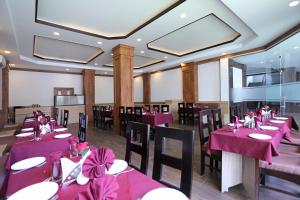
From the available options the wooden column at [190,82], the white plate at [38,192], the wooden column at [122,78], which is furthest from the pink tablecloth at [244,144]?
the wooden column at [190,82]

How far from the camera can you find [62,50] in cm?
618

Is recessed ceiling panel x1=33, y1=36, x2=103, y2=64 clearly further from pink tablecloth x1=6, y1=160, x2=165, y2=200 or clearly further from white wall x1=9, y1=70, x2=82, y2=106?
pink tablecloth x1=6, y1=160, x2=165, y2=200

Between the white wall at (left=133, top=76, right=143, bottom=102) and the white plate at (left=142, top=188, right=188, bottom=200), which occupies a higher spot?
the white wall at (left=133, top=76, right=143, bottom=102)

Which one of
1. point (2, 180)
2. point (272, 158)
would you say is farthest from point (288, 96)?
point (2, 180)

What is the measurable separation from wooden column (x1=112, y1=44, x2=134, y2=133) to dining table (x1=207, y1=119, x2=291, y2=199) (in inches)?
148

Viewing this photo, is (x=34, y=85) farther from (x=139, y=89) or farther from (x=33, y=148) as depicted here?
(x=33, y=148)

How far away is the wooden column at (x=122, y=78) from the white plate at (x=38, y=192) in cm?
445

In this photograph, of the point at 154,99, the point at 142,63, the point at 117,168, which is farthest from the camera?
the point at 154,99

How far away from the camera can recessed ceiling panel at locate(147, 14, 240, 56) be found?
421 cm

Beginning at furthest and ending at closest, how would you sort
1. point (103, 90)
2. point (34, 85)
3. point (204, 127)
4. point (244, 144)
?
point (103, 90), point (34, 85), point (204, 127), point (244, 144)

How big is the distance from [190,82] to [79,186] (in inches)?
293

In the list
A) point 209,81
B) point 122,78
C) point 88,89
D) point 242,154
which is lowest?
point 242,154

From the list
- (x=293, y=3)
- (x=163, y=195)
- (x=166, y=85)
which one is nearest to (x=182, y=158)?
(x=163, y=195)

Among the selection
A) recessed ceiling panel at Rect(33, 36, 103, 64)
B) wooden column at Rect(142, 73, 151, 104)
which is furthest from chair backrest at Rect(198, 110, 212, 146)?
wooden column at Rect(142, 73, 151, 104)
